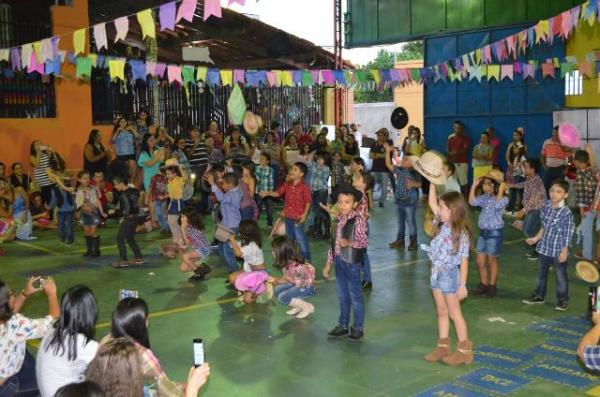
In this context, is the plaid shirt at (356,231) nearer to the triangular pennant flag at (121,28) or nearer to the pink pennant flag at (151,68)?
the triangular pennant flag at (121,28)

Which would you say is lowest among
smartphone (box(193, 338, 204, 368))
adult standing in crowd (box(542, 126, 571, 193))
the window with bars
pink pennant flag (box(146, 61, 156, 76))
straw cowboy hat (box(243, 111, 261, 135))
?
smartphone (box(193, 338, 204, 368))

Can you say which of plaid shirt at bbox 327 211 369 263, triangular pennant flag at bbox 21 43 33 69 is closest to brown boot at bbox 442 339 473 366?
plaid shirt at bbox 327 211 369 263

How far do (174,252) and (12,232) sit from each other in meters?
3.70

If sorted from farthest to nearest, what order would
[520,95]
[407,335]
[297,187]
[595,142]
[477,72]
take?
1. [520,95]
2. [477,72]
3. [595,142]
4. [297,187]
5. [407,335]

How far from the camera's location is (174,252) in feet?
37.8

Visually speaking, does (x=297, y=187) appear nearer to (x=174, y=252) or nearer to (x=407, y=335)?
(x=174, y=252)

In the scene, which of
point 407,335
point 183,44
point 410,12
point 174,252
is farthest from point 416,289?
point 183,44

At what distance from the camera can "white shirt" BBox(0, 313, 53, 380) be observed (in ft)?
15.4

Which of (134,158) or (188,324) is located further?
(134,158)

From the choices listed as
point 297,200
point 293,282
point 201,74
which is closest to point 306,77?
point 201,74

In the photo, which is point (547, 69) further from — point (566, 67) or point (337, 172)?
point (337, 172)

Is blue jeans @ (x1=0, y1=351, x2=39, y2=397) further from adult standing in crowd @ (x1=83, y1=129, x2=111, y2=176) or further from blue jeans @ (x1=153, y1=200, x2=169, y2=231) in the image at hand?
adult standing in crowd @ (x1=83, y1=129, x2=111, y2=176)

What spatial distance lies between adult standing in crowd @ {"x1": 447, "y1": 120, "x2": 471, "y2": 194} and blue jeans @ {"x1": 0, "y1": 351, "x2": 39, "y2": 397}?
1496 centimetres

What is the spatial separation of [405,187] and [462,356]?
18.4ft
